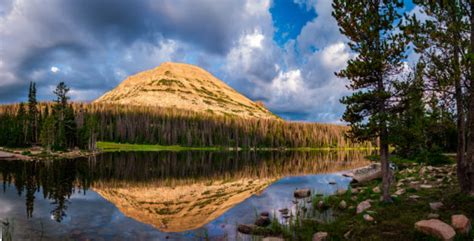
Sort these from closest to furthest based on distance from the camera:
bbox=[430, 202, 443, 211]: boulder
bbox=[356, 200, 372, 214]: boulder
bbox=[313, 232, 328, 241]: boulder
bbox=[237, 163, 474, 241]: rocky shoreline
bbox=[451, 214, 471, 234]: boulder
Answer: bbox=[451, 214, 471, 234]: boulder → bbox=[237, 163, 474, 241]: rocky shoreline → bbox=[313, 232, 328, 241]: boulder → bbox=[430, 202, 443, 211]: boulder → bbox=[356, 200, 372, 214]: boulder

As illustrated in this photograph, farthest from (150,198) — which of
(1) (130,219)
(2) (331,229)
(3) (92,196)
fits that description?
(2) (331,229)

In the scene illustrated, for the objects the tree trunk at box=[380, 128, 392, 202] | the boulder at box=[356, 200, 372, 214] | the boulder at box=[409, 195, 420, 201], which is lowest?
the boulder at box=[356, 200, 372, 214]

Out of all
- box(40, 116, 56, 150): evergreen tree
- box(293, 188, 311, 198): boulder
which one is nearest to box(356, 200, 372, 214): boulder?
box(293, 188, 311, 198): boulder

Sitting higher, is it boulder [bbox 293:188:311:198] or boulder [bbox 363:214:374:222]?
boulder [bbox 363:214:374:222]

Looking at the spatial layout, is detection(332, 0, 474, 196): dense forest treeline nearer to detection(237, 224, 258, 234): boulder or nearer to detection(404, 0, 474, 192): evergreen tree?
detection(404, 0, 474, 192): evergreen tree

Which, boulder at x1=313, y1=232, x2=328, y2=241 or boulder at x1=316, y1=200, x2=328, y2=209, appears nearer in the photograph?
boulder at x1=313, y1=232, x2=328, y2=241

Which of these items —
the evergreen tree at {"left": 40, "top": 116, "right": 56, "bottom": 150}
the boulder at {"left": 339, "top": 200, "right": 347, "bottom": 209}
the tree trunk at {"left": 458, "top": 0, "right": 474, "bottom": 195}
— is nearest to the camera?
the tree trunk at {"left": 458, "top": 0, "right": 474, "bottom": 195}

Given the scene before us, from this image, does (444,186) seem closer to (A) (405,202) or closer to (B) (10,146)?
(A) (405,202)

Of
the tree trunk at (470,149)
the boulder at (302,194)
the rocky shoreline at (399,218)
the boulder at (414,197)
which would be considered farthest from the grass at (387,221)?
the boulder at (302,194)

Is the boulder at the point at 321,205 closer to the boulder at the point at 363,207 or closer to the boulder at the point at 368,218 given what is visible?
the boulder at the point at 363,207

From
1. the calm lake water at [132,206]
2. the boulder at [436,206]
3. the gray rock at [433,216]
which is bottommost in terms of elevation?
the calm lake water at [132,206]

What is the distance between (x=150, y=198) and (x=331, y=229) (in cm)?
2053

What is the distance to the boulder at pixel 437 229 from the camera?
11.9m

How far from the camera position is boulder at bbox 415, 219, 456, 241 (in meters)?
11.9
